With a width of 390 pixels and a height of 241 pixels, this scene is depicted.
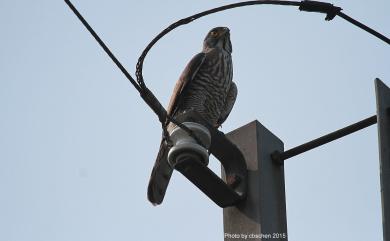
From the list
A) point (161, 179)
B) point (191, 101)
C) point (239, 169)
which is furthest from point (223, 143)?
point (191, 101)

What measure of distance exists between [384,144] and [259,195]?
3.83 feet

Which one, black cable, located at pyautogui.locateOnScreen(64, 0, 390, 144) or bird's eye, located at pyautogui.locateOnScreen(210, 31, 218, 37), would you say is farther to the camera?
bird's eye, located at pyautogui.locateOnScreen(210, 31, 218, 37)

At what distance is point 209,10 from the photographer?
11.6 ft

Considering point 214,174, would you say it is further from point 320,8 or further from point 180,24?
point 320,8

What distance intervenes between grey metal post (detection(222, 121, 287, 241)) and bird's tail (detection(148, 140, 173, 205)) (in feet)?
3.58

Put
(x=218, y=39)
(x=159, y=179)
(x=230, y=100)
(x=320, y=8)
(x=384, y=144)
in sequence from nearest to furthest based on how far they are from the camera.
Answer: (x=384, y=144) < (x=320, y=8) < (x=159, y=179) < (x=230, y=100) < (x=218, y=39)

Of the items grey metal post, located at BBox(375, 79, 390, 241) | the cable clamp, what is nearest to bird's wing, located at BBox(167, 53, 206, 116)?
the cable clamp

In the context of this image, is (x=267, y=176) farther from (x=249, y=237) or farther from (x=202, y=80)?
(x=202, y=80)

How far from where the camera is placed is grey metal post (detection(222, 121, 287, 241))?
3.35 m

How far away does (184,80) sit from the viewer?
22.9ft

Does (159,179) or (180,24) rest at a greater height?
(180,24)

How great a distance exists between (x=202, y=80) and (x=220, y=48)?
71 cm

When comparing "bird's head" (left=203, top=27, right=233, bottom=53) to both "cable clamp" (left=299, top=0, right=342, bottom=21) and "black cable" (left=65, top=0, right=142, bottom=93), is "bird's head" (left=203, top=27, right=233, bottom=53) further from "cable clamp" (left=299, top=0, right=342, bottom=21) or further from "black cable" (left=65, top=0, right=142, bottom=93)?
"black cable" (left=65, top=0, right=142, bottom=93)

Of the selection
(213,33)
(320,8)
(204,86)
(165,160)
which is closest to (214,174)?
(320,8)
